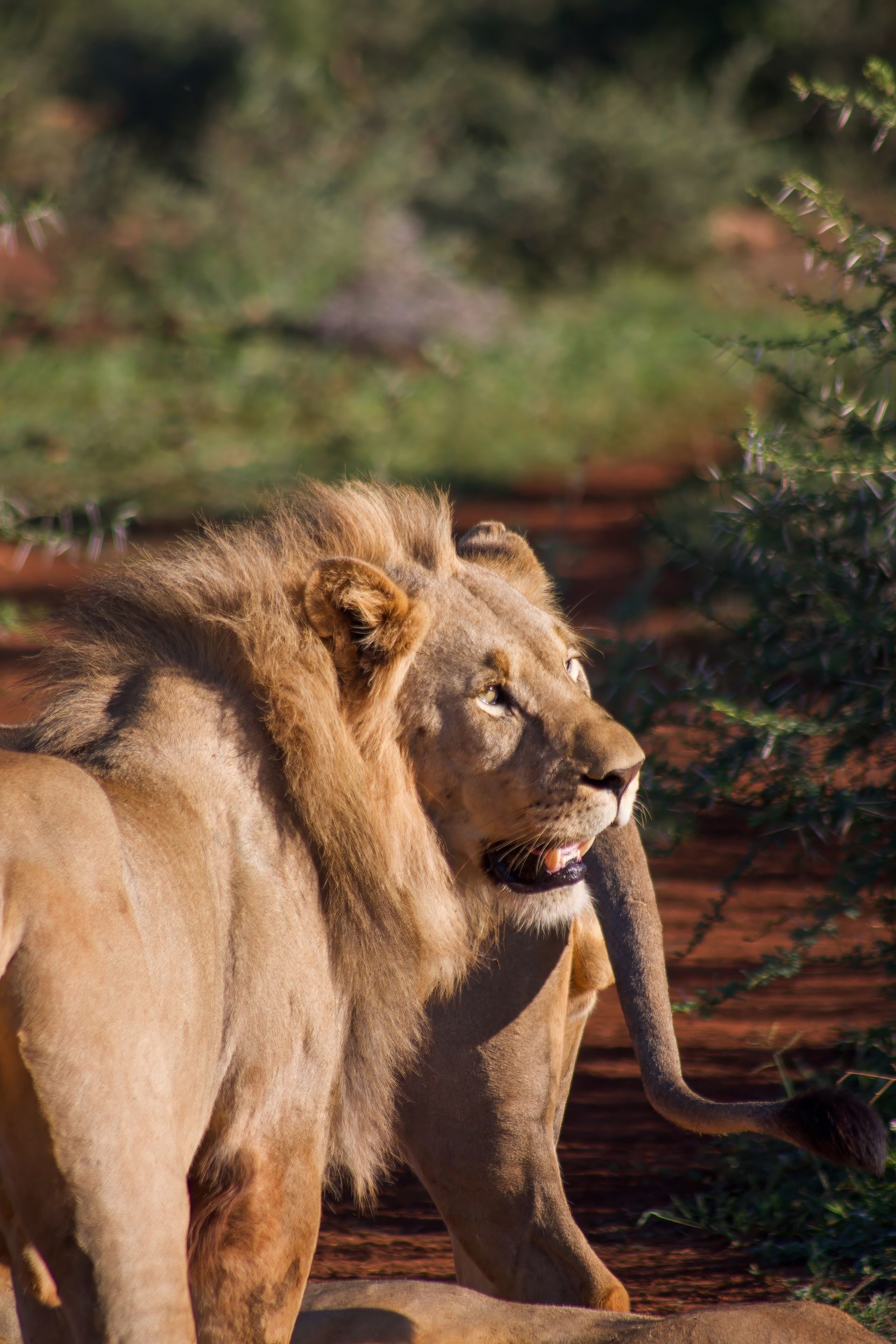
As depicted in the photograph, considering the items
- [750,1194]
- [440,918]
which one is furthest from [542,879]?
[750,1194]

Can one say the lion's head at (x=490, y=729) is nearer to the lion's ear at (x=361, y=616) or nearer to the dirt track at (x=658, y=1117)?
the lion's ear at (x=361, y=616)

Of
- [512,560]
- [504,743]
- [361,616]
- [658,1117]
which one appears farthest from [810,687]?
[361,616]

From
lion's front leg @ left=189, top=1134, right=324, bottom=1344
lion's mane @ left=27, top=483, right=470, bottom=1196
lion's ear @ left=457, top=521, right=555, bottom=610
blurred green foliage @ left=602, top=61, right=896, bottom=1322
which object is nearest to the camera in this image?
lion's front leg @ left=189, top=1134, right=324, bottom=1344

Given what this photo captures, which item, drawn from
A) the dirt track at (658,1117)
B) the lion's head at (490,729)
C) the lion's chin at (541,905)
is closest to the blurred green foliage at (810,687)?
the dirt track at (658,1117)

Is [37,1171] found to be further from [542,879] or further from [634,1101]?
[634,1101]

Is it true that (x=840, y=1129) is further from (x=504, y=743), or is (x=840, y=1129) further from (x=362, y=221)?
(x=362, y=221)

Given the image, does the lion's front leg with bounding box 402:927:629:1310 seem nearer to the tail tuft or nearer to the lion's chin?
the lion's chin

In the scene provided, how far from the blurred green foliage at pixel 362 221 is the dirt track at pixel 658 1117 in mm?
3699

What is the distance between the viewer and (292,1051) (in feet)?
7.59

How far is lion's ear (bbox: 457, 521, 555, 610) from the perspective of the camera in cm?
307

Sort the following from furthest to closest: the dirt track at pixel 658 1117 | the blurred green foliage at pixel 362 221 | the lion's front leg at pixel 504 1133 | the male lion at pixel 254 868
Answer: the blurred green foliage at pixel 362 221
the dirt track at pixel 658 1117
the lion's front leg at pixel 504 1133
the male lion at pixel 254 868

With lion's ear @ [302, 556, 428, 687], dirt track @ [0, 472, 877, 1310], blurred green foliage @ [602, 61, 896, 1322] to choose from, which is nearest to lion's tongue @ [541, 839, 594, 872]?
lion's ear @ [302, 556, 428, 687]

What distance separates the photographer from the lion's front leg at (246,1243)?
2225 millimetres

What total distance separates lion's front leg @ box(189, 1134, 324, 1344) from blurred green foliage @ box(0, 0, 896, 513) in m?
6.79
